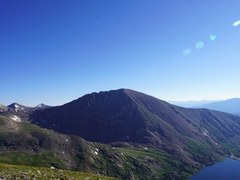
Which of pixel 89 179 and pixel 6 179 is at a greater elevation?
pixel 6 179

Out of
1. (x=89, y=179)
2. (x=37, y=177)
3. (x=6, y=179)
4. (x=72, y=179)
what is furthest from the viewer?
(x=89, y=179)

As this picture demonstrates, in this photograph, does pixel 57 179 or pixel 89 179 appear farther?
pixel 89 179

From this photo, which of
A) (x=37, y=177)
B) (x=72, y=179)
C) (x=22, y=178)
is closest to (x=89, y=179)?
(x=72, y=179)

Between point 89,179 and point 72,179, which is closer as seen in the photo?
point 72,179

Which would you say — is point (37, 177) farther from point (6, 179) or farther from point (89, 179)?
point (89, 179)

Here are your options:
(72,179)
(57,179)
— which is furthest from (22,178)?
(72,179)

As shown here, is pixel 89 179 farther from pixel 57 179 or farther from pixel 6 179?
pixel 6 179

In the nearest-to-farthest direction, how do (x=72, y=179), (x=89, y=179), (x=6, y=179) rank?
(x=6, y=179) → (x=72, y=179) → (x=89, y=179)

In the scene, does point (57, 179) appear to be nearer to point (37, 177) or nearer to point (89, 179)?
point (37, 177)

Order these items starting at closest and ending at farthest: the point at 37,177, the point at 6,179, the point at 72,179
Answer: the point at 6,179
the point at 37,177
the point at 72,179

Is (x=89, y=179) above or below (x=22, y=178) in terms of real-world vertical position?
below
